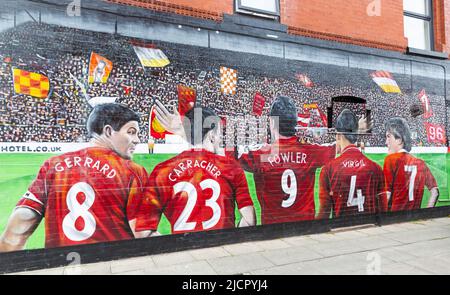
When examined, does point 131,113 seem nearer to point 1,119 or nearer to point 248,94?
point 1,119

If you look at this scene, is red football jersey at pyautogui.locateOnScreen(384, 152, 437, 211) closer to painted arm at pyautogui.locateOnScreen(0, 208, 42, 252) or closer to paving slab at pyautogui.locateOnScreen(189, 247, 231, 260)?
paving slab at pyautogui.locateOnScreen(189, 247, 231, 260)

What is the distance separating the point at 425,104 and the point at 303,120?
12.8 feet

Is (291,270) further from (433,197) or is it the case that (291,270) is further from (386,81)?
(433,197)

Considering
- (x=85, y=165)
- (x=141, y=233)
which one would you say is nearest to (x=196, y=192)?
(x=141, y=233)

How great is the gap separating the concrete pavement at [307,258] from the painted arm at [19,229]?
1.79ft

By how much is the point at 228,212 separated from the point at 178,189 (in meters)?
1.08

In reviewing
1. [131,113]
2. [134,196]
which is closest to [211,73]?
[131,113]

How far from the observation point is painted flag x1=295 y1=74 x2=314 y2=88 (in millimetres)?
6393

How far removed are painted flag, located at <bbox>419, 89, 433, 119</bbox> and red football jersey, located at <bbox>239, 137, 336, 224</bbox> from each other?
3344mm

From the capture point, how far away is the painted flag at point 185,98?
17.7ft

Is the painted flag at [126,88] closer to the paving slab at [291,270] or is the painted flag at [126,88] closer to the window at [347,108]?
the paving slab at [291,270]

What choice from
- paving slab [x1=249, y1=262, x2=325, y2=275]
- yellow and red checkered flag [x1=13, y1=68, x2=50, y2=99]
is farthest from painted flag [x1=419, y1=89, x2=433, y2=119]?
yellow and red checkered flag [x1=13, y1=68, x2=50, y2=99]

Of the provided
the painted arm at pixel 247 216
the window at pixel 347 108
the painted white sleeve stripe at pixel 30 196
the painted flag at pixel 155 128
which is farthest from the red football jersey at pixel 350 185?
the painted white sleeve stripe at pixel 30 196

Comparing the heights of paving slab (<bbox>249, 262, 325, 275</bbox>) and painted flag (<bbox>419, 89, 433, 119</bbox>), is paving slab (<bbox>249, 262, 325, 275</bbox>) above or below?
below
